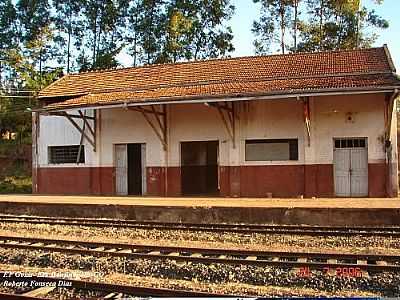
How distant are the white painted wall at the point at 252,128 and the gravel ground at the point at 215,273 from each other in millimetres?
10259

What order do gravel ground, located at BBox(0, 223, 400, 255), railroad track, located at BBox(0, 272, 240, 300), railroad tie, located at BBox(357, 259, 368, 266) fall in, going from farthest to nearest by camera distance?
gravel ground, located at BBox(0, 223, 400, 255) < railroad tie, located at BBox(357, 259, 368, 266) < railroad track, located at BBox(0, 272, 240, 300)

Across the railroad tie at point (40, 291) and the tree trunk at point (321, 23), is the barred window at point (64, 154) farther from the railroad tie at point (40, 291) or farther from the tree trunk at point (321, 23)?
the tree trunk at point (321, 23)

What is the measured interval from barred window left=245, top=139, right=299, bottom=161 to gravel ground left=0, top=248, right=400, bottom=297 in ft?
33.7

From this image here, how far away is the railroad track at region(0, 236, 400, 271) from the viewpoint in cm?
786

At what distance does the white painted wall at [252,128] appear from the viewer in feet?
56.5

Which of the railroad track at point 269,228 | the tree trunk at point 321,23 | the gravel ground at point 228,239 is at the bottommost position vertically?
the gravel ground at point 228,239

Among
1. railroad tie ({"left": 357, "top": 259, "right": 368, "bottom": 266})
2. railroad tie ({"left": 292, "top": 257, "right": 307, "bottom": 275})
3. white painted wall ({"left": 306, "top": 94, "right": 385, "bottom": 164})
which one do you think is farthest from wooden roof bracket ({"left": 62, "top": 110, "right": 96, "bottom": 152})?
railroad tie ({"left": 357, "top": 259, "right": 368, "bottom": 266})

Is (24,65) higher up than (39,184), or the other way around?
(24,65)

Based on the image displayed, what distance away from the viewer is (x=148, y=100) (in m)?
18.0

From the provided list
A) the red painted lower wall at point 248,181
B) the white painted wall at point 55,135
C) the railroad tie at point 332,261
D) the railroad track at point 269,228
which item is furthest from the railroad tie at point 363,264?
the white painted wall at point 55,135

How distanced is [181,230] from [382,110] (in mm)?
8729

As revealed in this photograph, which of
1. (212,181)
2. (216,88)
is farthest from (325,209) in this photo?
(212,181)

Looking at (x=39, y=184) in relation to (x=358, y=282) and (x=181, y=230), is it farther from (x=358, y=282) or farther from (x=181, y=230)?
(x=358, y=282)
